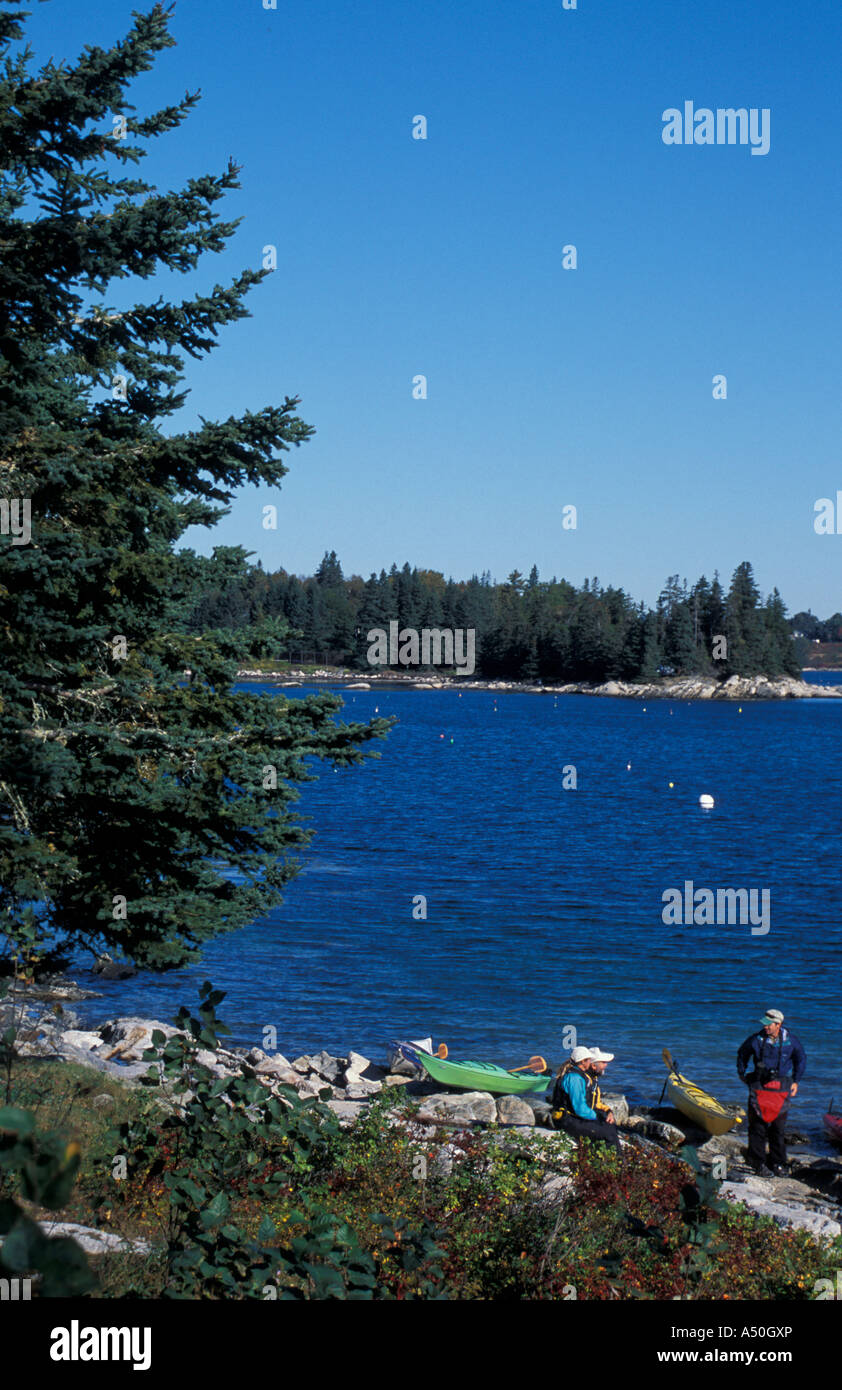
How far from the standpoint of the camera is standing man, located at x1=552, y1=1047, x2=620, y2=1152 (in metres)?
11.7

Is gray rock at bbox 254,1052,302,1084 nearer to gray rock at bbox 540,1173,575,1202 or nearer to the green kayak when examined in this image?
the green kayak

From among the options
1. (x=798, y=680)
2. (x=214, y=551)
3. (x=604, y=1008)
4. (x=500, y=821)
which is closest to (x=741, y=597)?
(x=798, y=680)

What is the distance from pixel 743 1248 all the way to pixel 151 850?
278 inches

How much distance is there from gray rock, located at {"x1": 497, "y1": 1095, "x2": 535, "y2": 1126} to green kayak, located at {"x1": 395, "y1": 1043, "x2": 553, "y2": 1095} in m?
1.56

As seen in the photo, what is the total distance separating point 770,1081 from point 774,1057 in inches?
17.4


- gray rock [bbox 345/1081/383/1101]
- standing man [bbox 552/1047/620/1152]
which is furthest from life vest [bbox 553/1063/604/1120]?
gray rock [bbox 345/1081/383/1101]

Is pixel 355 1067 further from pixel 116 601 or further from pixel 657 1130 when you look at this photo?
pixel 116 601

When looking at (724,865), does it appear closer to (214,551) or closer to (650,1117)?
(650,1117)

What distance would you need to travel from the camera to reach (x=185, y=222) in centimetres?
1188

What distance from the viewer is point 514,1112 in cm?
1659

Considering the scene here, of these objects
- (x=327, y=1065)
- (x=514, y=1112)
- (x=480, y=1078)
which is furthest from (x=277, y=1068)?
(x=514, y=1112)

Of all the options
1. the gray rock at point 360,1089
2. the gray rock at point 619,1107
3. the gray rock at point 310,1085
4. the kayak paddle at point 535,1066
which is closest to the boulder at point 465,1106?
the gray rock at point 360,1089

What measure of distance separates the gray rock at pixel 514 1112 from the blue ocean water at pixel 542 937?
3.80 meters

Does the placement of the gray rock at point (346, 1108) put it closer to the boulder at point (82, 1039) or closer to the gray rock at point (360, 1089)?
the gray rock at point (360, 1089)
